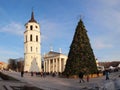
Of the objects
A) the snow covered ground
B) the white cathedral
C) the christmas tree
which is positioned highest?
the white cathedral

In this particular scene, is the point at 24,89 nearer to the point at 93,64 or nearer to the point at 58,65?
the point at 93,64

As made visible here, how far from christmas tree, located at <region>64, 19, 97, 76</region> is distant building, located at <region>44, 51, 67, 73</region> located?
60149 mm

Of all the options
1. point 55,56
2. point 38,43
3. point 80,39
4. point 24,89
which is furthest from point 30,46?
point 24,89

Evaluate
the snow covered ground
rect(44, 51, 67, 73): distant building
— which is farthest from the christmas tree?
rect(44, 51, 67, 73): distant building

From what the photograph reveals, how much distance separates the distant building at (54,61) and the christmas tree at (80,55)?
6015 cm

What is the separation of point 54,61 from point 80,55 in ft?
223

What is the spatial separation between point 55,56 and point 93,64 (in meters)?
65.1

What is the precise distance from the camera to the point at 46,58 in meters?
119

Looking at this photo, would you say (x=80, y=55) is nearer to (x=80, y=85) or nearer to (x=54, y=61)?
(x=80, y=85)

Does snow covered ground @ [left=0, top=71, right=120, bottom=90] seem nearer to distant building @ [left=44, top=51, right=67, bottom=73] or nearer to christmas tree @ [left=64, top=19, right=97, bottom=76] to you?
christmas tree @ [left=64, top=19, right=97, bottom=76]

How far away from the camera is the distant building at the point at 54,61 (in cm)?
10900

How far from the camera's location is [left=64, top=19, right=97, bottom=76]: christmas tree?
46000 mm

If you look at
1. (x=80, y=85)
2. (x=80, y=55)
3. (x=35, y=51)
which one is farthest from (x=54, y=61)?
(x=80, y=85)

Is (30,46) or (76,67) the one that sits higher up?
(30,46)
